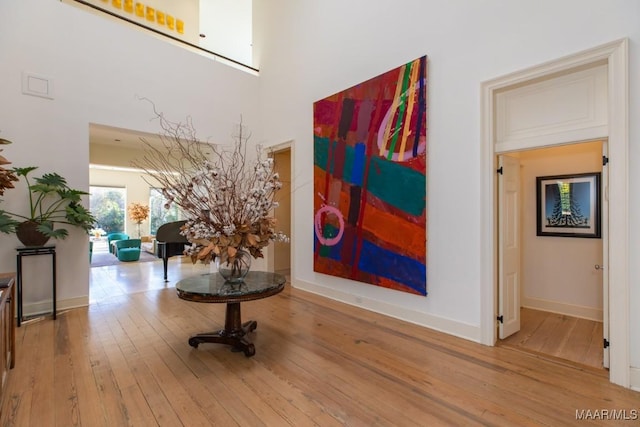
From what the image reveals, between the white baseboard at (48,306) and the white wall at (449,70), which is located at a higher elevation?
the white wall at (449,70)

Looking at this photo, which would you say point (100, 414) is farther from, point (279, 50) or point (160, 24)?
point (160, 24)

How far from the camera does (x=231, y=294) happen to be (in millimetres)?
2666

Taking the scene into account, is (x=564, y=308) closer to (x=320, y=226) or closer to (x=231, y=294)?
(x=320, y=226)

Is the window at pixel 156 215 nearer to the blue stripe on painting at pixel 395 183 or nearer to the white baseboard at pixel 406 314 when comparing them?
the white baseboard at pixel 406 314

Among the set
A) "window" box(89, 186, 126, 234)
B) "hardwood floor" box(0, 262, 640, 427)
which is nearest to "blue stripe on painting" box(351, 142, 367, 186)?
"hardwood floor" box(0, 262, 640, 427)

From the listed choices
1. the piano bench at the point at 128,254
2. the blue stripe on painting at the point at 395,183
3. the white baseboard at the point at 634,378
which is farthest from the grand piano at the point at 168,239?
the white baseboard at the point at 634,378

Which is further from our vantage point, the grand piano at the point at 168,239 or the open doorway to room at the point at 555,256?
the grand piano at the point at 168,239

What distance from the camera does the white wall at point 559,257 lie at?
159 inches

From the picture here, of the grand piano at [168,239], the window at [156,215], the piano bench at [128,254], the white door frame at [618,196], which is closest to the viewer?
the white door frame at [618,196]

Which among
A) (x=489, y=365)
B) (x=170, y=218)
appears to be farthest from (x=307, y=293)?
(x=170, y=218)

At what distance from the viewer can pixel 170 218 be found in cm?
1304

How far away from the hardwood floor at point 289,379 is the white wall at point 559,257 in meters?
1.89

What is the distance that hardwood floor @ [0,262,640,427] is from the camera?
2.04 m

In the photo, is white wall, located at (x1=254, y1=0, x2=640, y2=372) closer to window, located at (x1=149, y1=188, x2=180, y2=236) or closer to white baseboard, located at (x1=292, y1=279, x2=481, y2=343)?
white baseboard, located at (x1=292, y1=279, x2=481, y2=343)
